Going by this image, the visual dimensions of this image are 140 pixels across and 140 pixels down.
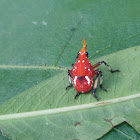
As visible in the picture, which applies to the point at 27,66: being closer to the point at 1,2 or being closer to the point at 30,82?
the point at 30,82

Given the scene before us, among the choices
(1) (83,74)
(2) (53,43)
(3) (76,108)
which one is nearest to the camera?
(3) (76,108)

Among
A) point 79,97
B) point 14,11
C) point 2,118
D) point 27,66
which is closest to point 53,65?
point 27,66

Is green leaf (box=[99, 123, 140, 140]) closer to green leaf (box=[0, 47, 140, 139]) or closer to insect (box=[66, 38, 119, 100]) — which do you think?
green leaf (box=[0, 47, 140, 139])

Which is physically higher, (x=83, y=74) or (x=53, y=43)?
(x=53, y=43)

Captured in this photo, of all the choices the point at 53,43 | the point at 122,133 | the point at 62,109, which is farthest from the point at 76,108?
the point at 53,43

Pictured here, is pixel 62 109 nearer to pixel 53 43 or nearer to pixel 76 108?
pixel 76 108

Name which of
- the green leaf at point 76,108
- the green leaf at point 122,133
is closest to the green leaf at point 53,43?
the green leaf at point 76,108
